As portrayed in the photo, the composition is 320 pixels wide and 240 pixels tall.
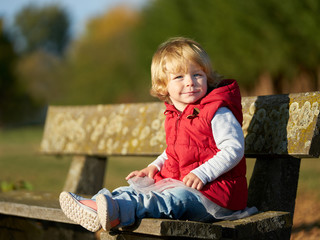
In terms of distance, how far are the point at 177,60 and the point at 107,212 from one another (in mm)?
961

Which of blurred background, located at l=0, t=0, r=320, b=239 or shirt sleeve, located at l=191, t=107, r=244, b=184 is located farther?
blurred background, located at l=0, t=0, r=320, b=239

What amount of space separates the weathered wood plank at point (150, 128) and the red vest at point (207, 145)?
35 centimetres

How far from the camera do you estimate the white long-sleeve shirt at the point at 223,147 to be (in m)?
2.27

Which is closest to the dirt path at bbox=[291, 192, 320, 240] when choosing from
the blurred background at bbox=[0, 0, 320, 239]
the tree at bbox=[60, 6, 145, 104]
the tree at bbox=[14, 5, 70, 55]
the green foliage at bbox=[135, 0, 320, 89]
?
the blurred background at bbox=[0, 0, 320, 239]

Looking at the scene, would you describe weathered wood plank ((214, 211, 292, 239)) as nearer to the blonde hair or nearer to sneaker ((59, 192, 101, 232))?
sneaker ((59, 192, 101, 232))

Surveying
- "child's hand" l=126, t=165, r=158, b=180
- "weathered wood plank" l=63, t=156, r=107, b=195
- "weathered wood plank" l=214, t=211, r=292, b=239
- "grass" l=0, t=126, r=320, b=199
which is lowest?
"grass" l=0, t=126, r=320, b=199

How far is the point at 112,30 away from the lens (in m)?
49.4

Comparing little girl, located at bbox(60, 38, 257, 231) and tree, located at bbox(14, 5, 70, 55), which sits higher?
tree, located at bbox(14, 5, 70, 55)

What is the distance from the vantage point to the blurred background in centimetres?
1219

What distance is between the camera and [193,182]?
2.23m

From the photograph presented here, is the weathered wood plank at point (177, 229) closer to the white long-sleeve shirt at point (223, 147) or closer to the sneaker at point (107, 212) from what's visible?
the sneaker at point (107, 212)

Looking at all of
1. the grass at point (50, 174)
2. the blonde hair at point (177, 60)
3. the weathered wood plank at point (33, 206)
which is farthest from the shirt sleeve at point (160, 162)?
the grass at point (50, 174)

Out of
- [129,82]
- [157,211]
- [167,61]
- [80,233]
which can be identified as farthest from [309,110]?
[129,82]

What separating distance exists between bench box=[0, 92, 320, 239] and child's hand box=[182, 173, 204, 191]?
0.69 feet
